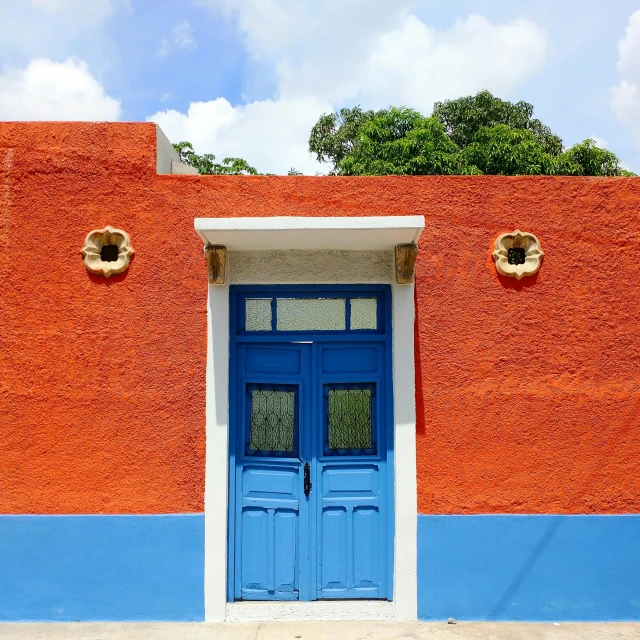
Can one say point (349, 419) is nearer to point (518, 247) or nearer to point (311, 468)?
point (311, 468)

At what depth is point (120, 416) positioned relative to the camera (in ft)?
13.6

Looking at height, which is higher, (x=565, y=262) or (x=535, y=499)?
(x=565, y=262)

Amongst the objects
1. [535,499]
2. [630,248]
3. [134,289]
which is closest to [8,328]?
[134,289]

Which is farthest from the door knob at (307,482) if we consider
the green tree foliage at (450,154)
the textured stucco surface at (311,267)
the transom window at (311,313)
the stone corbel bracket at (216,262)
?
the green tree foliage at (450,154)

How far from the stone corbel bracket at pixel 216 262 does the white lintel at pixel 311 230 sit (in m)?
0.05

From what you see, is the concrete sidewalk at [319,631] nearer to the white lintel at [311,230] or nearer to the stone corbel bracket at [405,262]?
the stone corbel bracket at [405,262]

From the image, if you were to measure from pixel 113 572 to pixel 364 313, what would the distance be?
105 inches

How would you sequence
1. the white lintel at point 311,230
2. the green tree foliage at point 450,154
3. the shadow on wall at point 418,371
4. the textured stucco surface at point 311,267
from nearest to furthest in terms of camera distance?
1. the white lintel at point 311,230
2. the shadow on wall at point 418,371
3. the textured stucco surface at point 311,267
4. the green tree foliage at point 450,154

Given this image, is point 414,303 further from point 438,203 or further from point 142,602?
point 142,602

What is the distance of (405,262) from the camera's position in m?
4.09

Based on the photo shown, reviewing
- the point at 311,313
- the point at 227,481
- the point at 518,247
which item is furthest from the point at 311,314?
the point at 518,247

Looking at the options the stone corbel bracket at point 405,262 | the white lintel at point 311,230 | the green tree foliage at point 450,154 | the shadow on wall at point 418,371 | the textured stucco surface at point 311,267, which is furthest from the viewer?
the green tree foliage at point 450,154

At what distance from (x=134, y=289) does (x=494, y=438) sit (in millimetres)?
2908

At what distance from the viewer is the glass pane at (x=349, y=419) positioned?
434cm
